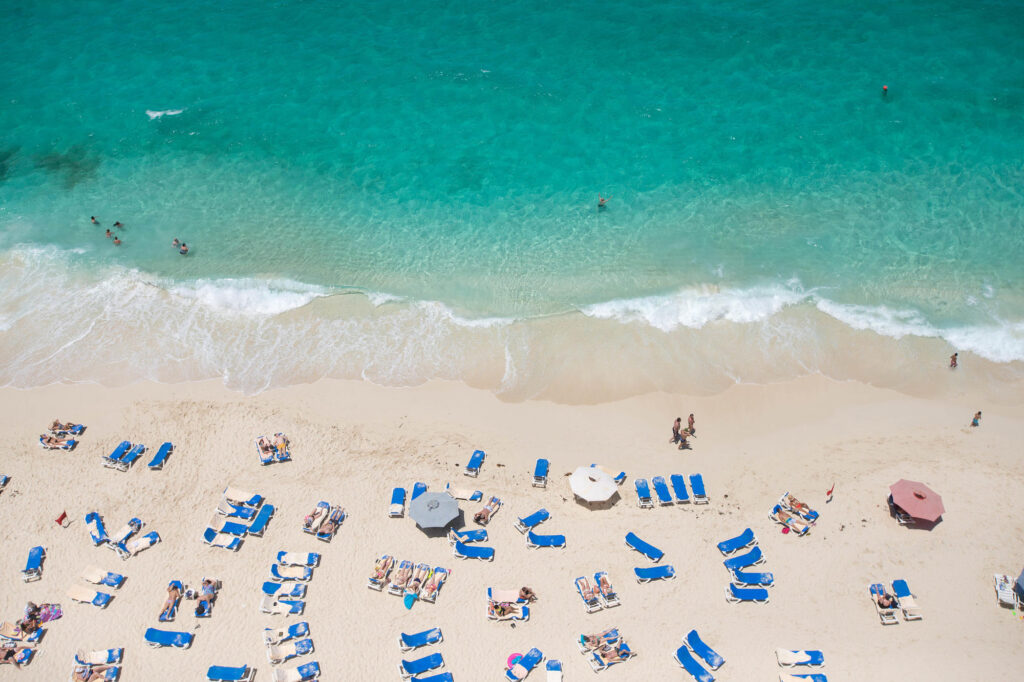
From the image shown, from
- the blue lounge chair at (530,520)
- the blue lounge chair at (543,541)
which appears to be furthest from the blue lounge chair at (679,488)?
the blue lounge chair at (530,520)

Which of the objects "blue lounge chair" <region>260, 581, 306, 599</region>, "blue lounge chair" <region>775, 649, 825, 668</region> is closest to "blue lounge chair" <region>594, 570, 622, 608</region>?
"blue lounge chair" <region>775, 649, 825, 668</region>

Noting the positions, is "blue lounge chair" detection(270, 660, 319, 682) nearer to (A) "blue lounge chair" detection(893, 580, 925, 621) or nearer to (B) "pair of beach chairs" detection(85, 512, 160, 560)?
(B) "pair of beach chairs" detection(85, 512, 160, 560)

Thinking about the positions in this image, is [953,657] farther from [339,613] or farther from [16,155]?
[16,155]

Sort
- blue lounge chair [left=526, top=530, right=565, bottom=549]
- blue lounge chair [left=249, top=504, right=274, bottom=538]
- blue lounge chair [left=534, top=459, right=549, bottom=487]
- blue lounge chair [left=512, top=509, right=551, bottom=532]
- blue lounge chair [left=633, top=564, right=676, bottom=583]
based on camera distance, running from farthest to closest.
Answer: blue lounge chair [left=534, top=459, right=549, bottom=487]
blue lounge chair [left=512, top=509, right=551, bottom=532]
blue lounge chair [left=249, top=504, right=274, bottom=538]
blue lounge chair [left=526, top=530, right=565, bottom=549]
blue lounge chair [left=633, top=564, right=676, bottom=583]

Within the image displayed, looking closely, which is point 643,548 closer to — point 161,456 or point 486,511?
point 486,511

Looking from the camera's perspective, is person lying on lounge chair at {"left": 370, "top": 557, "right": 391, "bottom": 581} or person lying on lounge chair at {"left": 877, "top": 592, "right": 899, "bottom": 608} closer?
person lying on lounge chair at {"left": 877, "top": 592, "right": 899, "bottom": 608}

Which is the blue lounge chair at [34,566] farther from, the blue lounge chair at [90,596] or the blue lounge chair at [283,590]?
the blue lounge chair at [283,590]

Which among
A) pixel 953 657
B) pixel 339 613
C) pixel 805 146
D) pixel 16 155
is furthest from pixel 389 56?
pixel 953 657
